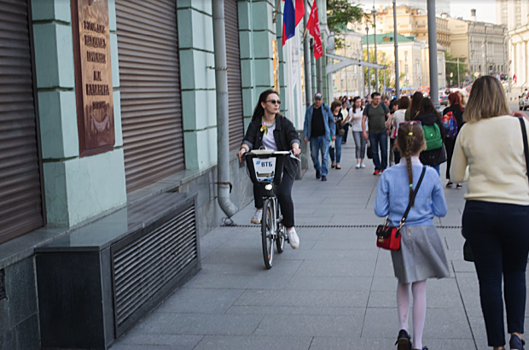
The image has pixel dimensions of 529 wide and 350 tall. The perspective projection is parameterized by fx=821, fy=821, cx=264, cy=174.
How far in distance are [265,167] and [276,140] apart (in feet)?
1.80

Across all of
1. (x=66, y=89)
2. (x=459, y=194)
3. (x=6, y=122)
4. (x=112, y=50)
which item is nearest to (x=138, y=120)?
(x=112, y=50)

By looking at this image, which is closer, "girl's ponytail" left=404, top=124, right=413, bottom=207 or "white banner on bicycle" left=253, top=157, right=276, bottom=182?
"girl's ponytail" left=404, top=124, right=413, bottom=207

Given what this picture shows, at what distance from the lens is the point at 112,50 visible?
7.43m

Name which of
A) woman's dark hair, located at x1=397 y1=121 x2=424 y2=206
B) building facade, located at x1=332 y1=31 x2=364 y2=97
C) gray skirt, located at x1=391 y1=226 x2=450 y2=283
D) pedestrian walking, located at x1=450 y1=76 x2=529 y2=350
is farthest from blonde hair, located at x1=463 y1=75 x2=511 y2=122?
building facade, located at x1=332 y1=31 x2=364 y2=97

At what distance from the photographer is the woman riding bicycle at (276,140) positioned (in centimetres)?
847

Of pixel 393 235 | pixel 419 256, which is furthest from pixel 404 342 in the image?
pixel 393 235

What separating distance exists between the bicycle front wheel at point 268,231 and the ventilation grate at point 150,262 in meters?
0.67

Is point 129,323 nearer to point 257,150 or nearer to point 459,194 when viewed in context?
point 257,150

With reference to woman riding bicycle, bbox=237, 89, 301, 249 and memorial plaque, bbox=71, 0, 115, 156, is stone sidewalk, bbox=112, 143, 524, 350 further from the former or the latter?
memorial plaque, bbox=71, 0, 115, 156

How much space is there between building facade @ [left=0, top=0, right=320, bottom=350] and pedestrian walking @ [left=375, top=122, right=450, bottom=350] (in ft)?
7.58

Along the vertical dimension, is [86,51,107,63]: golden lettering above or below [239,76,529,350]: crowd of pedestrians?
above

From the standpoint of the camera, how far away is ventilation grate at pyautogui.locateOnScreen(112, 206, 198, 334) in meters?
5.72

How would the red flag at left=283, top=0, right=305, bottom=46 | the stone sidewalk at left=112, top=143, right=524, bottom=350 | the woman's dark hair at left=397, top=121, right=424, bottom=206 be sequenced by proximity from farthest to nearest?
the red flag at left=283, top=0, right=305, bottom=46 → the stone sidewalk at left=112, top=143, right=524, bottom=350 → the woman's dark hair at left=397, top=121, right=424, bottom=206

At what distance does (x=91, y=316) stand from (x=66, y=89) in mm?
1791
